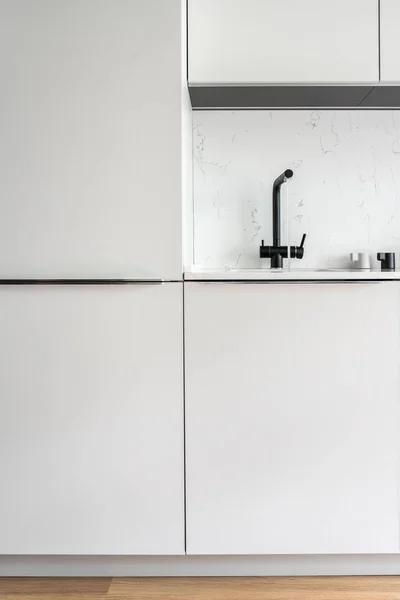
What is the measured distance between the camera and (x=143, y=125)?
5.64 feet

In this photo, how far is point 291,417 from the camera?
Answer: 68.7 inches

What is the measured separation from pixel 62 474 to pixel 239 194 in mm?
1282

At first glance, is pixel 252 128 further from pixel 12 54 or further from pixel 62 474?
pixel 62 474

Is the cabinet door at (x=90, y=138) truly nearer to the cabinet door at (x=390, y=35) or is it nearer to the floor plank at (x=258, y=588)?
the cabinet door at (x=390, y=35)

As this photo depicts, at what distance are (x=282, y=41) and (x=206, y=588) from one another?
6.01 feet

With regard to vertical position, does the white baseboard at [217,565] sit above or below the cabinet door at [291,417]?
below

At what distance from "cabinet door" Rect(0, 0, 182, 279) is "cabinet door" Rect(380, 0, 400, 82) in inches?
29.7

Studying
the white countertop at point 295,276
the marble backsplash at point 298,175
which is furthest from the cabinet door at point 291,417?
the marble backsplash at point 298,175

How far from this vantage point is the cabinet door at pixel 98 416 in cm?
173

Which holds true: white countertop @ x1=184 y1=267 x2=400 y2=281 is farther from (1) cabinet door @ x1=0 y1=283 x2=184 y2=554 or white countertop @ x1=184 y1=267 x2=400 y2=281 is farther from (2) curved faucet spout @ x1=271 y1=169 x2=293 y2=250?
(2) curved faucet spout @ x1=271 y1=169 x2=293 y2=250

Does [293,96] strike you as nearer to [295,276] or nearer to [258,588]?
[295,276]

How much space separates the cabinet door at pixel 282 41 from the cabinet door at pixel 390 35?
0.09 feet

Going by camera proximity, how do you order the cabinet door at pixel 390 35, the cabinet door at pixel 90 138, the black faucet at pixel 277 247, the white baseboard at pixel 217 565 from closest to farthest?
the cabinet door at pixel 90 138 < the white baseboard at pixel 217 565 < the cabinet door at pixel 390 35 < the black faucet at pixel 277 247

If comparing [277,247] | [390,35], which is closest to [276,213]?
[277,247]
